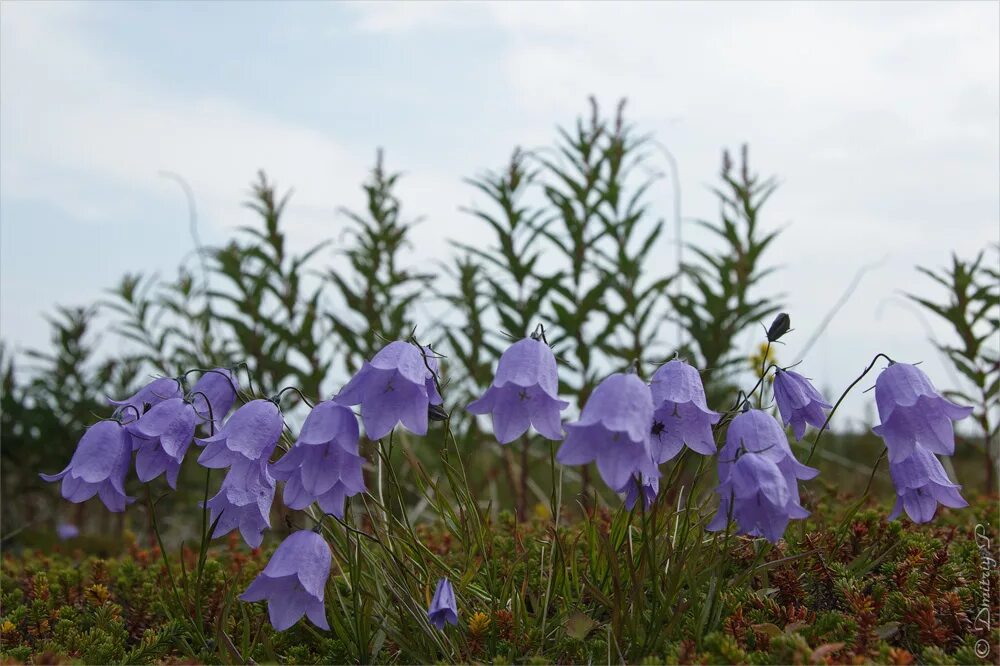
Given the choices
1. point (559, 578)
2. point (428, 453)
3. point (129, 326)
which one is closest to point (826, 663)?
point (559, 578)

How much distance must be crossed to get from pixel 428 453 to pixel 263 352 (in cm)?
167

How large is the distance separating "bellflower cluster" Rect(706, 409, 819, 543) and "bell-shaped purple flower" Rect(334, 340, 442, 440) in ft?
2.58

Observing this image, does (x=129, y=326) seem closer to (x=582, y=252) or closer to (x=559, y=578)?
(x=582, y=252)

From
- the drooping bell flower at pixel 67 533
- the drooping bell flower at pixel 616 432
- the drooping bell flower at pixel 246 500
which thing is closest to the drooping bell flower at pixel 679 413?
the drooping bell flower at pixel 616 432

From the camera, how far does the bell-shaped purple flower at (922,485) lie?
8.30ft

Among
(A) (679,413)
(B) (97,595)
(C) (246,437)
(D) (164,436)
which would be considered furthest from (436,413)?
(B) (97,595)

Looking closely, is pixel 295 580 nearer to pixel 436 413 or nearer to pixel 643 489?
pixel 436 413

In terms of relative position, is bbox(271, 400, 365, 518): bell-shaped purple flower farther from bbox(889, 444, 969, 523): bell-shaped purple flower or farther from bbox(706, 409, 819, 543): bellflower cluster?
bbox(889, 444, 969, 523): bell-shaped purple flower

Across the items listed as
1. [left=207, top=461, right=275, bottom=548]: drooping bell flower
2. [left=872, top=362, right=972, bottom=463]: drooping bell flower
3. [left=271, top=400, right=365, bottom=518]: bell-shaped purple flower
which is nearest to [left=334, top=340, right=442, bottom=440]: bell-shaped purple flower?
[left=271, top=400, right=365, bottom=518]: bell-shaped purple flower

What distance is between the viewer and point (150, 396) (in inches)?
107

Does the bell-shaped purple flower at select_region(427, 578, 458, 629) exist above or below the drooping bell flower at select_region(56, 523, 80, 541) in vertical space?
above

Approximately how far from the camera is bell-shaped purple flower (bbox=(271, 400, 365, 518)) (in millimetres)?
2205

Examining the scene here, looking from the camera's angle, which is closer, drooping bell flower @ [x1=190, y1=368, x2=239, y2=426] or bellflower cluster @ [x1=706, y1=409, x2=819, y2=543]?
bellflower cluster @ [x1=706, y1=409, x2=819, y2=543]

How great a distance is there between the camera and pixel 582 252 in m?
4.95
